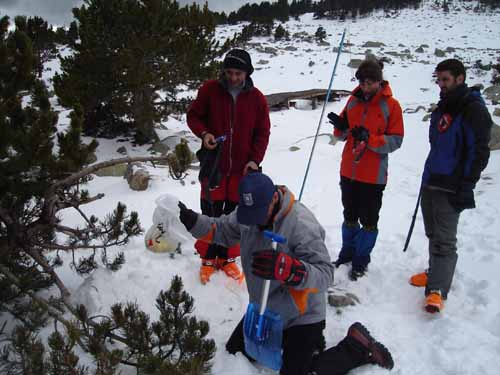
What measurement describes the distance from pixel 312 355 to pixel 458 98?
240cm

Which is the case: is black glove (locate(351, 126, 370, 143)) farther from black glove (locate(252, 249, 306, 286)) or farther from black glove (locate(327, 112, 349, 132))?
black glove (locate(252, 249, 306, 286))

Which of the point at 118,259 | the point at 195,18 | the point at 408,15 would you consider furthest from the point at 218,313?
the point at 408,15

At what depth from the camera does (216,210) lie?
11.6ft

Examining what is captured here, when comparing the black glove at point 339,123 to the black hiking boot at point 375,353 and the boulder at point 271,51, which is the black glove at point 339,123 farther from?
the boulder at point 271,51

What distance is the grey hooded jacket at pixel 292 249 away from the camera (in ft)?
7.37

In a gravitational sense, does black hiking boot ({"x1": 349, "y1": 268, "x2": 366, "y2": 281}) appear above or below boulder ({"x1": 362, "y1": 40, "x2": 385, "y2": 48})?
below

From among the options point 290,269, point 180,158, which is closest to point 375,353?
point 290,269

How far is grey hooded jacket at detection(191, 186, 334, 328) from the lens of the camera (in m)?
2.25

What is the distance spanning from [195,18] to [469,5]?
55537mm

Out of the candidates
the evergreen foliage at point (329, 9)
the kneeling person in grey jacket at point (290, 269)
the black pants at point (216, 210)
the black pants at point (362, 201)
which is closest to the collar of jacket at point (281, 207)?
the kneeling person in grey jacket at point (290, 269)

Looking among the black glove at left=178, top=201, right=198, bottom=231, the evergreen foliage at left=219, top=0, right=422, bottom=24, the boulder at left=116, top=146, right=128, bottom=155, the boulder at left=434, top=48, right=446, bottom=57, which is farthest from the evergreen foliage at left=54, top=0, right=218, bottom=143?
the evergreen foliage at left=219, top=0, right=422, bottom=24

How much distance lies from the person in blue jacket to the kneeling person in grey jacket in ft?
3.80

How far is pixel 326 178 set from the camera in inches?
289

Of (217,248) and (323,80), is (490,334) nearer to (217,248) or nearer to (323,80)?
(217,248)
